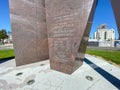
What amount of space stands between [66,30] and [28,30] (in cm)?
252

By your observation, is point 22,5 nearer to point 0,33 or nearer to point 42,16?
point 42,16

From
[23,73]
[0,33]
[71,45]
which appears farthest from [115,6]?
[0,33]

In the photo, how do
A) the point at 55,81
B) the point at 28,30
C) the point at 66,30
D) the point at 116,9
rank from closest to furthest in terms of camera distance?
the point at 116,9 → the point at 55,81 → the point at 66,30 → the point at 28,30

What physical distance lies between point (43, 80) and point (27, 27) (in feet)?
10.7

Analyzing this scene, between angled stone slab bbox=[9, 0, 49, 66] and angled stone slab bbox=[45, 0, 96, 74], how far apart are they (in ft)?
4.29

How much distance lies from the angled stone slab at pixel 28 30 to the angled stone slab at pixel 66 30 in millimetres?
1306

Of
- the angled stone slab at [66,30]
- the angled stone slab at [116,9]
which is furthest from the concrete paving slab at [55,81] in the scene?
the angled stone slab at [116,9]

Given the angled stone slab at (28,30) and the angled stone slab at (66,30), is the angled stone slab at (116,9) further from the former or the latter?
the angled stone slab at (28,30)

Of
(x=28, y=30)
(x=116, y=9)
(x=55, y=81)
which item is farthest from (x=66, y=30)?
(x=28, y=30)

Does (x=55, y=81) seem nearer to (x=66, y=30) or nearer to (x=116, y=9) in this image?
(x=66, y=30)

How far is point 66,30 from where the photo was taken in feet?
15.5

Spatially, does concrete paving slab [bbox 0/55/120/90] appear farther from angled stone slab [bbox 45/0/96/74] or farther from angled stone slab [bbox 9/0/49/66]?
angled stone slab [bbox 9/0/49/66]

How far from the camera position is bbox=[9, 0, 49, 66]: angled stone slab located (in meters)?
6.06

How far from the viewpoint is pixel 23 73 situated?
16.0 feet
